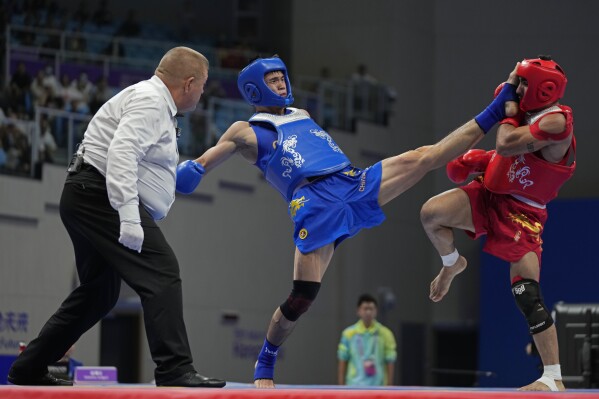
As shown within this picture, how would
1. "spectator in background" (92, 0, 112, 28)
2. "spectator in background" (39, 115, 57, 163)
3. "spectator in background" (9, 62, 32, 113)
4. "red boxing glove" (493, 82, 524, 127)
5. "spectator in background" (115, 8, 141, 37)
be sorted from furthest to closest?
"spectator in background" (92, 0, 112, 28) → "spectator in background" (115, 8, 141, 37) → "spectator in background" (9, 62, 32, 113) → "spectator in background" (39, 115, 57, 163) → "red boxing glove" (493, 82, 524, 127)

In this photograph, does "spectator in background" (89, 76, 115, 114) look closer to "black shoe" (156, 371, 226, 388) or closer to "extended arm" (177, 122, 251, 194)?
"extended arm" (177, 122, 251, 194)

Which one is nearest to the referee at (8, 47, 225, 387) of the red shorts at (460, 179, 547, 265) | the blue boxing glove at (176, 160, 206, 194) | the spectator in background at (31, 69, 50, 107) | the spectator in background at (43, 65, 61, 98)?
the blue boxing glove at (176, 160, 206, 194)

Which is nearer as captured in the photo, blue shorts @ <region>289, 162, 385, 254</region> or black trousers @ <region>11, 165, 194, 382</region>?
black trousers @ <region>11, 165, 194, 382</region>

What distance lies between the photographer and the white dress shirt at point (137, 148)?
448 centimetres

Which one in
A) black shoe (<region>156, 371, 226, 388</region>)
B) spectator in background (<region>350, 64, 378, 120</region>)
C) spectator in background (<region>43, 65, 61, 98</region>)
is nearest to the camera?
black shoe (<region>156, 371, 226, 388</region>)

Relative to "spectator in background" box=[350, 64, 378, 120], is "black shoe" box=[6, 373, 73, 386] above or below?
below

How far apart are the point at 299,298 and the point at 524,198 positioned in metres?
1.34

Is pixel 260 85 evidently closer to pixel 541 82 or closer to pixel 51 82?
pixel 541 82

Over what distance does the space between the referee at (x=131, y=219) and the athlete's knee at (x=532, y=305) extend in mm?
1927

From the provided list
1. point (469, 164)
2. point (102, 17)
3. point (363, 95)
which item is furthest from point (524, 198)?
point (102, 17)

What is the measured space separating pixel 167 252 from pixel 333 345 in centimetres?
1177

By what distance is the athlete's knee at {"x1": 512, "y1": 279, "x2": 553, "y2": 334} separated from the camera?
564 cm

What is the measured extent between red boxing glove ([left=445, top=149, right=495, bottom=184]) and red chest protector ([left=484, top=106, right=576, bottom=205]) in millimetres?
395

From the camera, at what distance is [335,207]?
5965mm
